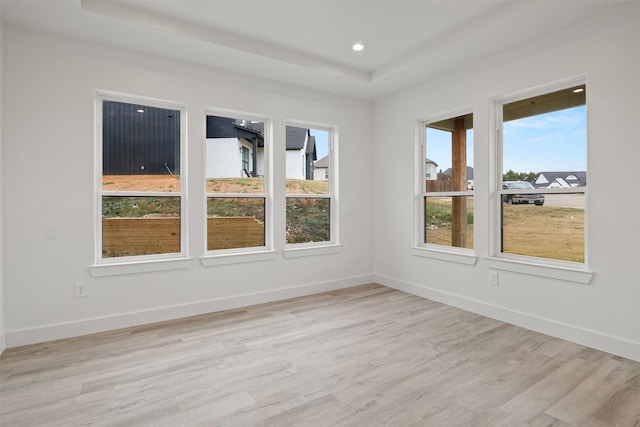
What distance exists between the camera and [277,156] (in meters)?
4.28

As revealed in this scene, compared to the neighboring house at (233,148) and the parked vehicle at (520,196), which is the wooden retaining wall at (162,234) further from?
the parked vehicle at (520,196)

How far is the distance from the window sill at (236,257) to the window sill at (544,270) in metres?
2.48

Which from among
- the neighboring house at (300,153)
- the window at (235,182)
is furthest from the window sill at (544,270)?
the window at (235,182)

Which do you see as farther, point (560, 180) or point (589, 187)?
point (560, 180)

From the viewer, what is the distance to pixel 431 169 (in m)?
4.43

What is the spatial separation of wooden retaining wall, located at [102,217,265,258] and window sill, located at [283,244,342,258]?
37cm

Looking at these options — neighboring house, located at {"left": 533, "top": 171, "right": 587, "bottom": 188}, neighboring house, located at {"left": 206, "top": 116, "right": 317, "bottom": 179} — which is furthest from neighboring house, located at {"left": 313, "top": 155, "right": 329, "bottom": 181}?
neighboring house, located at {"left": 533, "top": 171, "right": 587, "bottom": 188}

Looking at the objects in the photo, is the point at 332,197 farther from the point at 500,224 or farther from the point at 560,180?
the point at 560,180

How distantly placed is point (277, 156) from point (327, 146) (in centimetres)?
88

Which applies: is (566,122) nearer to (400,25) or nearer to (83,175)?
(400,25)

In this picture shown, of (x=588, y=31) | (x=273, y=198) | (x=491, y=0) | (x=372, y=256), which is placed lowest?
(x=372, y=256)

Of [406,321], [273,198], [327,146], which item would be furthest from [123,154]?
[406,321]

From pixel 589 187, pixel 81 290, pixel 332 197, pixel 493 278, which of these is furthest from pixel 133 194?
pixel 589 187

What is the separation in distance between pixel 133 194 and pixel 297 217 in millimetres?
1936
